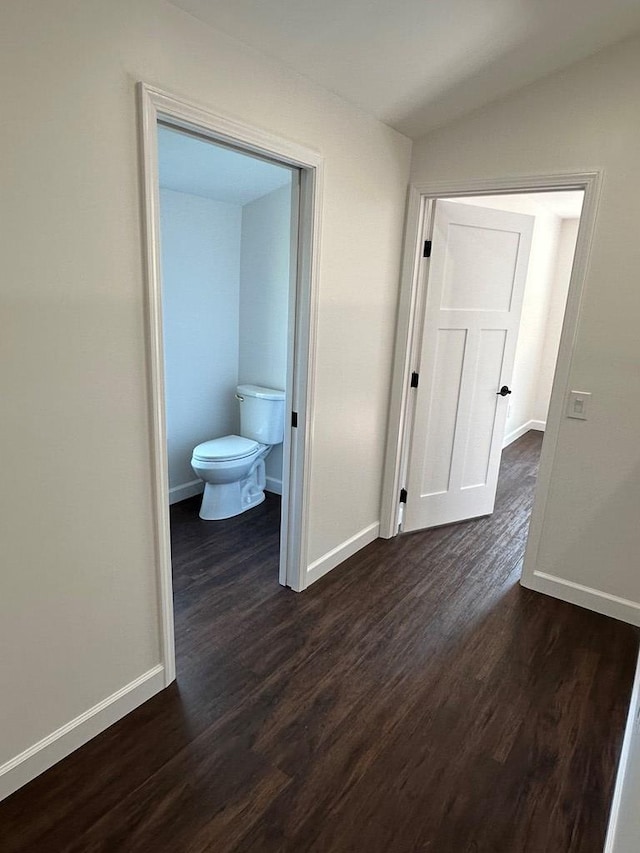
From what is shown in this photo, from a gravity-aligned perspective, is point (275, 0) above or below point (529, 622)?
above

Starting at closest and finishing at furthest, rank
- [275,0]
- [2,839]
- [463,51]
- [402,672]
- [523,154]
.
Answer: [2,839], [275,0], [463,51], [402,672], [523,154]

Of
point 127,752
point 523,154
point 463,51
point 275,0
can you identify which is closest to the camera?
point 275,0

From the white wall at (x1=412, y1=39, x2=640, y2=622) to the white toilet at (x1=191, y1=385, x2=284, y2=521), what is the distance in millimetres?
1688

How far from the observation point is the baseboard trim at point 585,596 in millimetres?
2467

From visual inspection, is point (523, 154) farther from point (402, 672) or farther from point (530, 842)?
point (530, 842)

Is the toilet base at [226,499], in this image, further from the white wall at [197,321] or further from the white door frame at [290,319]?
the white door frame at [290,319]

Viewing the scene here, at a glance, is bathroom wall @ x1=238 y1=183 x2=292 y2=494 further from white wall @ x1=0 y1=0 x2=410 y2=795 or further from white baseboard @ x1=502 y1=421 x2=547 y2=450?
white baseboard @ x1=502 y1=421 x2=547 y2=450

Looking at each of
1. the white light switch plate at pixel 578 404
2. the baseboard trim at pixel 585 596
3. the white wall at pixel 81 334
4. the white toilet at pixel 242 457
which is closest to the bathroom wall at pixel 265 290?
the white toilet at pixel 242 457

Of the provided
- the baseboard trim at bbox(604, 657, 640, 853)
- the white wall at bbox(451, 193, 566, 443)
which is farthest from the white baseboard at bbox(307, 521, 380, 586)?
the white wall at bbox(451, 193, 566, 443)

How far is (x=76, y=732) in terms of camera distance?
167 cm

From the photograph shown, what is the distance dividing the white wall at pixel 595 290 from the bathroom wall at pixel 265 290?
103 centimetres

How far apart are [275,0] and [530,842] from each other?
257cm

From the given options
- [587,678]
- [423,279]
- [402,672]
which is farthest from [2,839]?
[423,279]

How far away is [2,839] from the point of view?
1.41m
